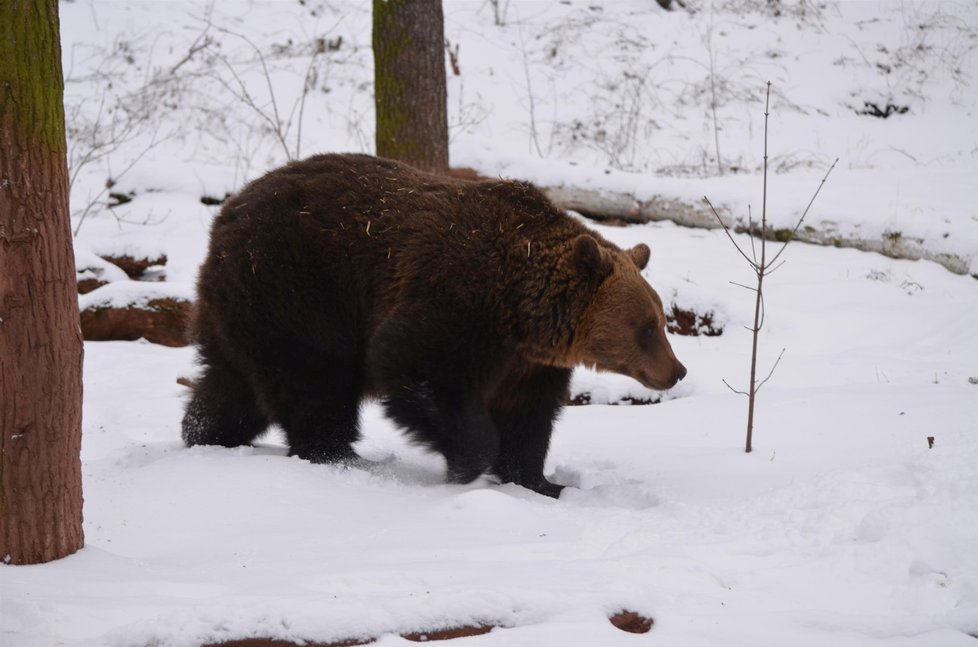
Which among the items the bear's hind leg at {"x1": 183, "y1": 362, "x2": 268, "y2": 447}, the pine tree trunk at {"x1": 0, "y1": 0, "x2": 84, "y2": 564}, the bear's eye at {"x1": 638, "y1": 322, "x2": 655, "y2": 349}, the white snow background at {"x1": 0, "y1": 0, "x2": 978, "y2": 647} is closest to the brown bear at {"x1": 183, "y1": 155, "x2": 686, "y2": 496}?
the bear's eye at {"x1": 638, "y1": 322, "x2": 655, "y2": 349}

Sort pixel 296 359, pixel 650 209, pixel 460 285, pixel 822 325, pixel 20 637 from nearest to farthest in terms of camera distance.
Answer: pixel 20 637 < pixel 460 285 < pixel 296 359 < pixel 822 325 < pixel 650 209

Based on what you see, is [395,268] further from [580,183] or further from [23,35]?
[580,183]

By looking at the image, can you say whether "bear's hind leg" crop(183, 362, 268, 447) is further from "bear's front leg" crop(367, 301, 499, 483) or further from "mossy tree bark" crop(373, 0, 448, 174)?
"mossy tree bark" crop(373, 0, 448, 174)

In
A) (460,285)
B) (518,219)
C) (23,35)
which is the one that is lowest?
(460,285)

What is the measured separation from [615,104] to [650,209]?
223 inches

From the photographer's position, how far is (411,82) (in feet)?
27.7

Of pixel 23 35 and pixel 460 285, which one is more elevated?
pixel 23 35

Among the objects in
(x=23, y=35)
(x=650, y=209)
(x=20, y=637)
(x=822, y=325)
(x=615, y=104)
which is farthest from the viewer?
(x=615, y=104)

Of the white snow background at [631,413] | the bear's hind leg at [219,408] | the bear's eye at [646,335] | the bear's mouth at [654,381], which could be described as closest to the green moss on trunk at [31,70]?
the white snow background at [631,413]

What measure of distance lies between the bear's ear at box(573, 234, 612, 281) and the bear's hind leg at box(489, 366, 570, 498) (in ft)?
2.35

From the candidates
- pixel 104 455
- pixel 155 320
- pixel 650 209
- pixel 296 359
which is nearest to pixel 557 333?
pixel 296 359

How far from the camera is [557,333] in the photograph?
5453mm

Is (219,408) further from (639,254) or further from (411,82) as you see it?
(411,82)

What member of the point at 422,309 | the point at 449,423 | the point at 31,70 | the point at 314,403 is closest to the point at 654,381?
the point at 449,423
